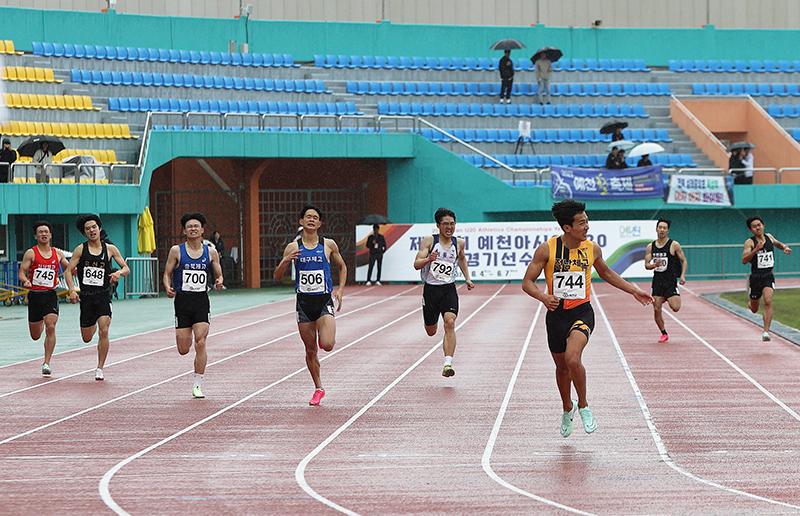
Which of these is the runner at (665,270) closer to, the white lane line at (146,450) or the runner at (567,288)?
the white lane line at (146,450)

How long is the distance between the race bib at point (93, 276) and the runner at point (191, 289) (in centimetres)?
162

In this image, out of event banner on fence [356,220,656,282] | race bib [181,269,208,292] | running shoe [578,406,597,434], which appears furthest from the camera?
event banner on fence [356,220,656,282]

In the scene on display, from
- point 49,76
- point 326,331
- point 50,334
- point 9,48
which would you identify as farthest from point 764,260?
point 9,48

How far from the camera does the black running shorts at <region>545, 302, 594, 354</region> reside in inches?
317

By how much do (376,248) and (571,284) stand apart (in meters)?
23.7

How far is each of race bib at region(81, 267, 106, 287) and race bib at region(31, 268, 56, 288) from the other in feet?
2.64

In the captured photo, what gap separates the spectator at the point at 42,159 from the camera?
85.9ft

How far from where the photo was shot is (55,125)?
30609mm

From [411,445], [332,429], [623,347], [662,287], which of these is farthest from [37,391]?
[662,287]

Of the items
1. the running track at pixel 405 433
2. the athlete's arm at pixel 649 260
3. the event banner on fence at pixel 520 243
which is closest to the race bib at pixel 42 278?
the running track at pixel 405 433

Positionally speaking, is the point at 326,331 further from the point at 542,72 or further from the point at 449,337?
the point at 542,72

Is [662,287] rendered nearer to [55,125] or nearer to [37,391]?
[37,391]

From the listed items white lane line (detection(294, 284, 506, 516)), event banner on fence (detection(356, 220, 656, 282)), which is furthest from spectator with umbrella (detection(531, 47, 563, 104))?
white lane line (detection(294, 284, 506, 516))

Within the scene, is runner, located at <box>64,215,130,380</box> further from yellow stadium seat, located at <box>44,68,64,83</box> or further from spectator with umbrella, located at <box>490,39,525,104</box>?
spectator with umbrella, located at <box>490,39,525,104</box>
